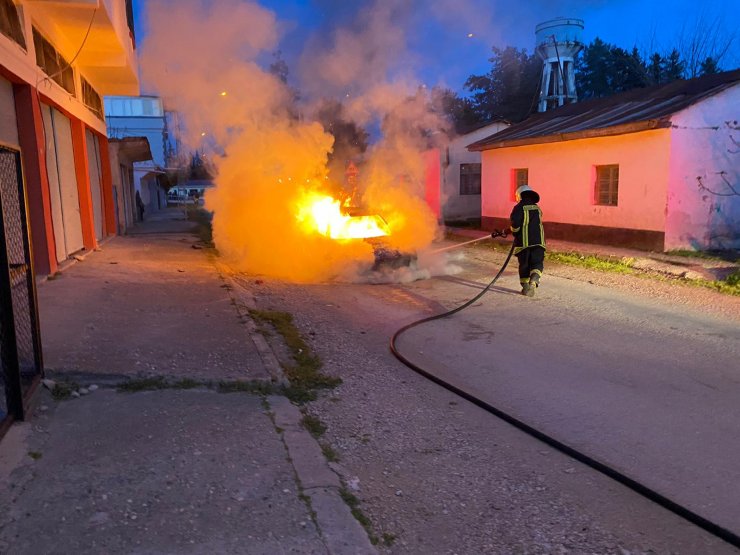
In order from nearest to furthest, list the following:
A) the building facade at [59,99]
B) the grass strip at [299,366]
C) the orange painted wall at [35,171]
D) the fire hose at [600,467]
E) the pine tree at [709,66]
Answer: the fire hose at [600,467] < the grass strip at [299,366] < the building facade at [59,99] < the orange painted wall at [35,171] < the pine tree at [709,66]

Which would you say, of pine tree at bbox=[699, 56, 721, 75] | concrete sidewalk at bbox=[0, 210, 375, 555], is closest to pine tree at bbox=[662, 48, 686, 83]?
pine tree at bbox=[699, 56, 721, 75]

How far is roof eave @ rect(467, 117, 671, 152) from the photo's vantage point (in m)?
13.3

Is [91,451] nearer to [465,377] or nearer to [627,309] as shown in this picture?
[465,377]

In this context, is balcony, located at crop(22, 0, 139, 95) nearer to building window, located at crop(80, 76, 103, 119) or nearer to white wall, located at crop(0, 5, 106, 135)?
building window, located at crop(80, 76, 103, 119)

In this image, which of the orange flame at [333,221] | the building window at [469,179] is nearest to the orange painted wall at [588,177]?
the building window at [469,179]

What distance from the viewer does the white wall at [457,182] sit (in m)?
26.1

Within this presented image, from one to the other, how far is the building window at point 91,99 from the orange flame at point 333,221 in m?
6.41

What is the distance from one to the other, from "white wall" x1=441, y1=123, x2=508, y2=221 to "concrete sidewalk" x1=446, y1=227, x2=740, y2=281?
1050 cm

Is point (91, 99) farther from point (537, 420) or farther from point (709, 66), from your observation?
point (709, 66)

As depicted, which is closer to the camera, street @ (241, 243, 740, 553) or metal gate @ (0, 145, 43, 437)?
street @ (241, 243, 740, 553)

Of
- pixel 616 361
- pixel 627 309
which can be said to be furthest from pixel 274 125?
pixel 616 361

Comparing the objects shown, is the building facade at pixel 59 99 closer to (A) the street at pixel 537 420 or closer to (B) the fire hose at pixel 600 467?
(A) the street at pixel 537 420

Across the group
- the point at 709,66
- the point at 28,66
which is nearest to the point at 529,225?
the point at 28,66

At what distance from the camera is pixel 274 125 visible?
12.5 meters
